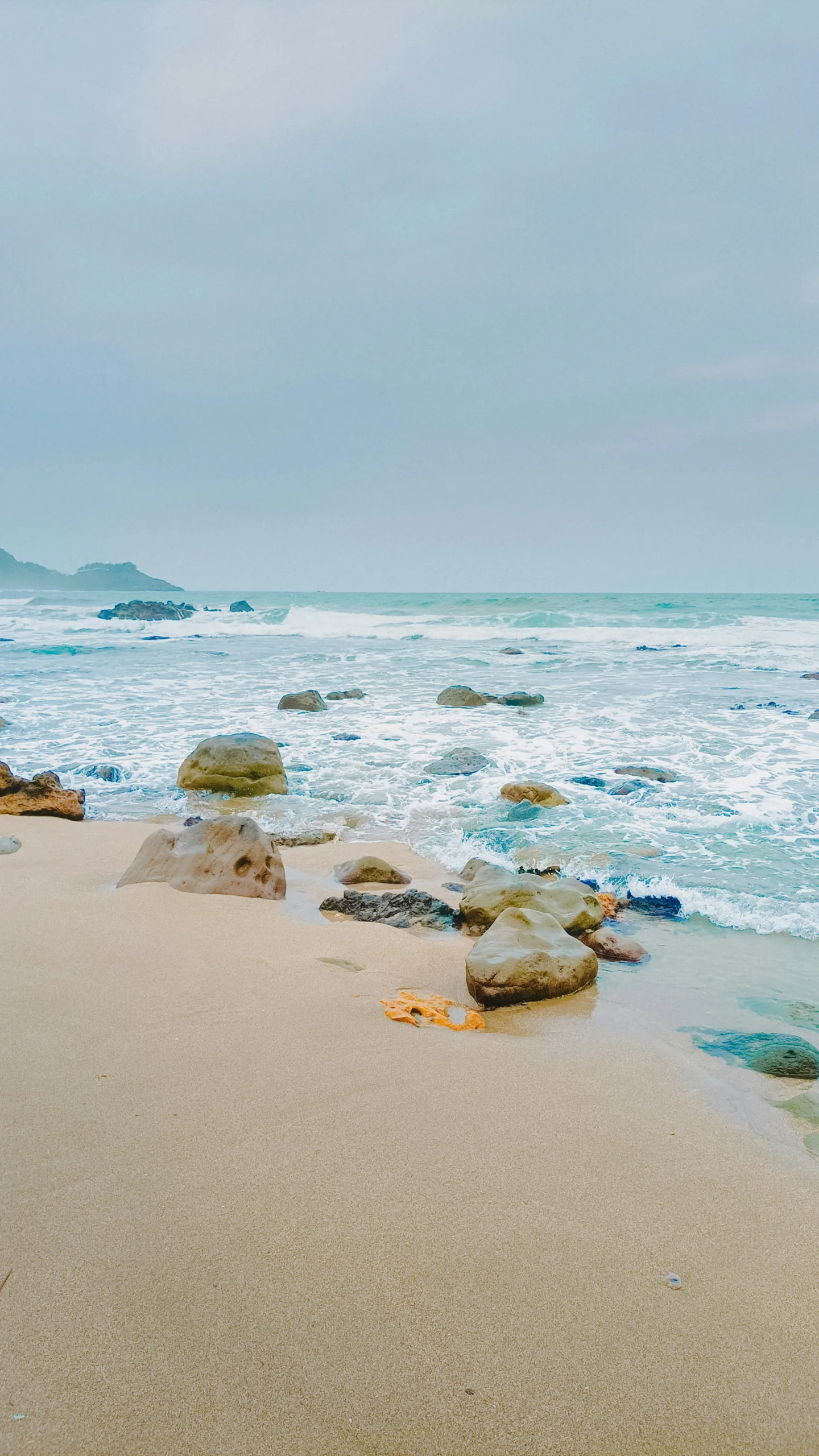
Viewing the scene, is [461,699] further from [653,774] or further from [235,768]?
[235,768]

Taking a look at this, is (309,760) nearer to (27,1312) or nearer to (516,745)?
(516,745)

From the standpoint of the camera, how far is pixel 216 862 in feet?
16.6

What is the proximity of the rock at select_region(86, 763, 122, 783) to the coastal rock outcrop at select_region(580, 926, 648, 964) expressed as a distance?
6.10 metres

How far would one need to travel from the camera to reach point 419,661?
2286cm

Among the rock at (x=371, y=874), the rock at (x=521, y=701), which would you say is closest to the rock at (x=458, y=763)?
the rock at (x=371, y=874)

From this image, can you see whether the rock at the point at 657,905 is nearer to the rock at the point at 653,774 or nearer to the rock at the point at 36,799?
the rock at the point at 653,774

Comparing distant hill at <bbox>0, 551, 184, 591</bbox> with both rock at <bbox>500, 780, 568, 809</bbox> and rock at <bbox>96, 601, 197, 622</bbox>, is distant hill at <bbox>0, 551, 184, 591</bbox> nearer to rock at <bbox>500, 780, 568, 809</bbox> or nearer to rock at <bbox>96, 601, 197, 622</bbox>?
rock at <bbox>96, 601, 197, 622</bbox>

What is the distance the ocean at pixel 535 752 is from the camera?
5.37 meters

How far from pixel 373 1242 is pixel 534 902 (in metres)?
2.78

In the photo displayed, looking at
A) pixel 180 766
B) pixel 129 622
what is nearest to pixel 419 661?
pixel 180 766

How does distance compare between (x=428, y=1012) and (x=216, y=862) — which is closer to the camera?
(x=428, y=1012)

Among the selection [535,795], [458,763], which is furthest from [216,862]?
[458,763]

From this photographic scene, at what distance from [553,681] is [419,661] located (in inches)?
242

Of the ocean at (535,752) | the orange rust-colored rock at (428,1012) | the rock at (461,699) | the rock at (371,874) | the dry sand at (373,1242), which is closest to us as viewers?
the dry sand at (373,1242)
